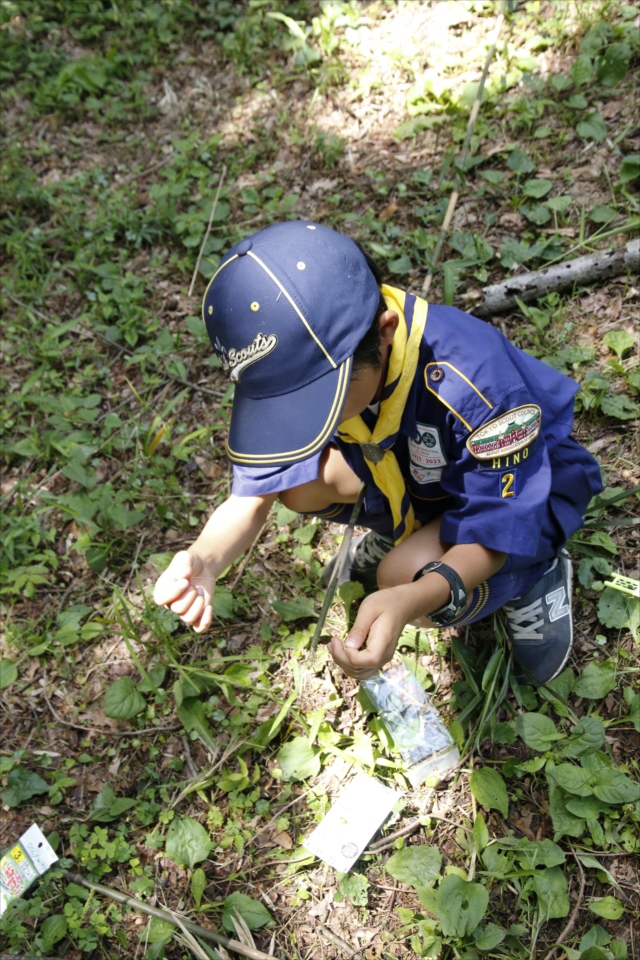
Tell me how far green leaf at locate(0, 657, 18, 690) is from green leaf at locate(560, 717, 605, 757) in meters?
1.60

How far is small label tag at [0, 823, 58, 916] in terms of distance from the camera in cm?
181

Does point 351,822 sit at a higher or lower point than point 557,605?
lower

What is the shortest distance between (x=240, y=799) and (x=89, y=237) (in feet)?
8.20

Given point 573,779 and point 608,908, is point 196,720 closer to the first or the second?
point 573,779

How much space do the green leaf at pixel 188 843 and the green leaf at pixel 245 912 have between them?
0.13 metres

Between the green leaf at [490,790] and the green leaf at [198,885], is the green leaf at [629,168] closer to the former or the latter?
the green leaf at [490,790]

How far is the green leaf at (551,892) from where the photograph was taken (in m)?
1.54

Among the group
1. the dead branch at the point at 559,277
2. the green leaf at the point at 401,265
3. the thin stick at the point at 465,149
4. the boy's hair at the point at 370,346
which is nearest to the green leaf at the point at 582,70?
the thin stick at the point at 465,149

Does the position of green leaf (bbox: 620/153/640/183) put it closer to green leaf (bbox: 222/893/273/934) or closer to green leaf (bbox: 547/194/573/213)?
green leaf (bbox: 547/194/573/213)

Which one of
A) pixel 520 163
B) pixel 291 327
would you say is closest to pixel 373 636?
pixel 291 327

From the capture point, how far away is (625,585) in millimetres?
1891

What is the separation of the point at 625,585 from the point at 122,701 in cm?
144

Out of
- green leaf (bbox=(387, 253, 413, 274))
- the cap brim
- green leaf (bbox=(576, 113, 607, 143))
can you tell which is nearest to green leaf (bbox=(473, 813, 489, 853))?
the cap brim

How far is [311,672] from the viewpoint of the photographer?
6.58 feet
